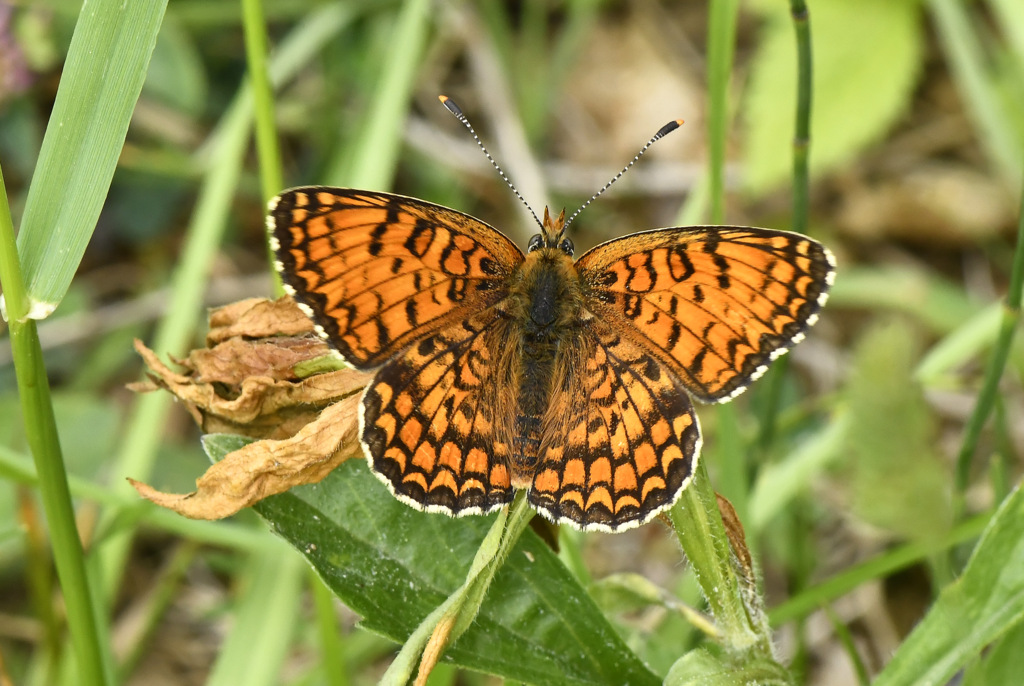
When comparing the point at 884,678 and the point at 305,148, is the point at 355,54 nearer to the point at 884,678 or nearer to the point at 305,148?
the point at 305,148

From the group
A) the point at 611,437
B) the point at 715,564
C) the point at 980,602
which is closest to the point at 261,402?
the point at 611,437

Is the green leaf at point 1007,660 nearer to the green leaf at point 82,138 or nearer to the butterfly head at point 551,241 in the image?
the butterfly head at point 551,241

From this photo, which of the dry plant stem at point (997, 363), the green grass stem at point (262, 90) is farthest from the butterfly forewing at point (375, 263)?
the dry plant stem at point (997, 363)

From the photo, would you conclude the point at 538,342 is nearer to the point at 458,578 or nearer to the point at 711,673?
the point at 458,578

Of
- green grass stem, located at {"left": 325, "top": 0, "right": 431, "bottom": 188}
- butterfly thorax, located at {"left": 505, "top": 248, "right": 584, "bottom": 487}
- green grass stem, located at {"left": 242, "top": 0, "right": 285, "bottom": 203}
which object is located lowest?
butterfly thorax, located at {"left": 505, "top": 248, "right": 584, "bottom": 487}

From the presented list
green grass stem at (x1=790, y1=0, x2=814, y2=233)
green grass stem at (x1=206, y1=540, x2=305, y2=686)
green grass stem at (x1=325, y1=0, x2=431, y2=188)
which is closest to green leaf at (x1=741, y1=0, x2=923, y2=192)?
green grass stem at (x1=325, y1=0, x2=431, y2=188)

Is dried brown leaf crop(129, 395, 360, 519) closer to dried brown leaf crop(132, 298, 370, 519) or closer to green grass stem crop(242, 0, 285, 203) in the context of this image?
dried brown leaf crop(132, 298, 370, 519)

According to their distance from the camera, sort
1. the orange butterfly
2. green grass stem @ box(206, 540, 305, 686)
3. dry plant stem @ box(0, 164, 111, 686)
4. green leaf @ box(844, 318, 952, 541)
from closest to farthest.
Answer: green leaf @ box(844, 318, 952, 541)
dry plant stem @ box(0, 164, 111, 686)
the orange butterfly
green grass stem @ box(206, 540, 305, 686)
